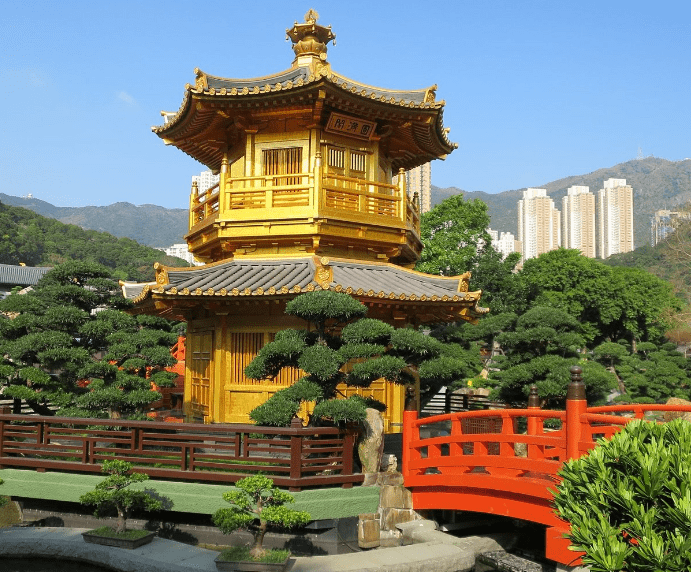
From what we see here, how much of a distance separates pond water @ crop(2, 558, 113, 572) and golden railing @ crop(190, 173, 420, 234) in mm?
7222

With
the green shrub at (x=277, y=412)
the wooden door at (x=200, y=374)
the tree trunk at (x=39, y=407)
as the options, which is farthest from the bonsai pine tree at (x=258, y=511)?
the tree trunk at (x=39, y=407)

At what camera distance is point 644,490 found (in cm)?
471

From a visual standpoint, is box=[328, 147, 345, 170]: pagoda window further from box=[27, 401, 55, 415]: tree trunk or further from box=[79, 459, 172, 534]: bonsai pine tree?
box=[27, 401, 55, 415]: tree trunk

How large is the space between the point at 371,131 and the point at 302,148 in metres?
1.66

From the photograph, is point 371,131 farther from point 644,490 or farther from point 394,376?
point 644,490

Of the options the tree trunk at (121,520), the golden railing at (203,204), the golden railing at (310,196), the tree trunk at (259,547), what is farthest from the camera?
the golden railing at (203,204)

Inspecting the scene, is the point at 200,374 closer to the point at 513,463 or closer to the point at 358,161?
the point at 358,161

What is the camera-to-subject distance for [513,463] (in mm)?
8523

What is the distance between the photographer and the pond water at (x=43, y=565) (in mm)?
8516

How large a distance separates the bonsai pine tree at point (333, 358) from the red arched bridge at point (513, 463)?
109 cm

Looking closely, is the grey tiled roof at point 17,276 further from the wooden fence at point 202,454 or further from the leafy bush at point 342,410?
the leafy bush at point 342,410

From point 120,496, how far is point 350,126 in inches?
344

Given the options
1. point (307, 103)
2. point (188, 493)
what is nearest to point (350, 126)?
point (307, 103)

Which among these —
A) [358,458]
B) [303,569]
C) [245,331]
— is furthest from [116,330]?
[303,569]
